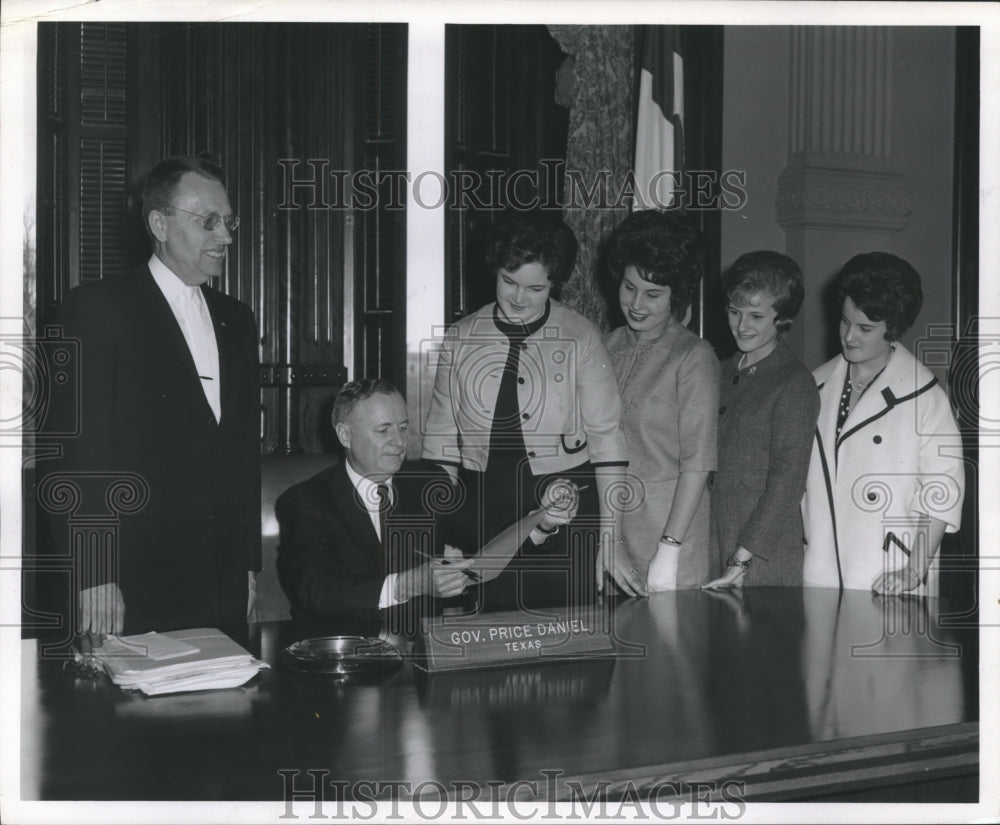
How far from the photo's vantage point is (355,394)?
222cm

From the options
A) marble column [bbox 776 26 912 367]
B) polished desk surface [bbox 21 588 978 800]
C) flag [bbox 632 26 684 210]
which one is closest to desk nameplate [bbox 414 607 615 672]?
polished desk surface [bbox 21 588 978 800]

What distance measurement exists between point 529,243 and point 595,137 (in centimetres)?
113

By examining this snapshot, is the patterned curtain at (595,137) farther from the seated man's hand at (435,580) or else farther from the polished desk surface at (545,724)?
the polished desk surface at (545,724)

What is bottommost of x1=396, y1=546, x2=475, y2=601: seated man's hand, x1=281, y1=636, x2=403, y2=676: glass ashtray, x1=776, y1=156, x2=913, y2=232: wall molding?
x1=281, y1=636, x2=403, y2=676: glass ashtray

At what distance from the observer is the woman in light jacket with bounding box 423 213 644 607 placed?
2.51 m

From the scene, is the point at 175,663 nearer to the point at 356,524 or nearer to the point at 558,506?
the point at 356,524

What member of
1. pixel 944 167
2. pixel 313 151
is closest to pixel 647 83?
pixel 313 151

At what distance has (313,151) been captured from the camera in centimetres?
361

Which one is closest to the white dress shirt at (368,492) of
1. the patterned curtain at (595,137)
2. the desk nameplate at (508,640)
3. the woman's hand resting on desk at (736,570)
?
the desk nameplate at (508,640)

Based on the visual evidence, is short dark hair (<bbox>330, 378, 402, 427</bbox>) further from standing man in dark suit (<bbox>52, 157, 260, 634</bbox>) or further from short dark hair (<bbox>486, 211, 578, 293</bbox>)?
short dark hair (<bbox>486, 211, 578, 293</bbox>)

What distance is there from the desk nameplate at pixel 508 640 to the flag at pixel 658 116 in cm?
201

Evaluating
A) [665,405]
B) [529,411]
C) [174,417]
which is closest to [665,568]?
[665,405]

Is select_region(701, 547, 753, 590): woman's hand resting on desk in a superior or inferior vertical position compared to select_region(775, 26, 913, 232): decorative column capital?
inferior

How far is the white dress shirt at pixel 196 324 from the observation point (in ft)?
7.57
